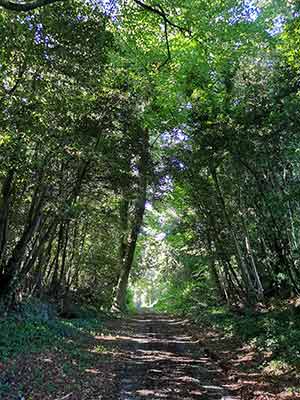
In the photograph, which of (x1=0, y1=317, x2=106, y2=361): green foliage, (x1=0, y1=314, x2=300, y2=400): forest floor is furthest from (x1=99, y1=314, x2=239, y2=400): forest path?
(x1=0, y1=317, x2=106, y2=361): green foliage

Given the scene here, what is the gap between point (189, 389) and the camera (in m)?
7.55

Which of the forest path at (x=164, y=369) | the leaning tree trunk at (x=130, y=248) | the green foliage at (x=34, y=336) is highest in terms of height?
the leaning tree trunk at (x=130, y=248)

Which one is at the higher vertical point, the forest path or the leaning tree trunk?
the leaning tree trunk

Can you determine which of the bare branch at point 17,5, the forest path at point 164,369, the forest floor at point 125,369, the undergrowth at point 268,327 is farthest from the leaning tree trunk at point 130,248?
the bare branch at point 17,5

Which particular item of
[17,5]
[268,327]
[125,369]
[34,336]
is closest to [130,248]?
[34,336]

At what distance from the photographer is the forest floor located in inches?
276

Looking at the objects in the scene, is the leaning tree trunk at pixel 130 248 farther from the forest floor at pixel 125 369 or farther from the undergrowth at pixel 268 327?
the forest floor at pixel 125 369

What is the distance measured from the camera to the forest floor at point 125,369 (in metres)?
7.02

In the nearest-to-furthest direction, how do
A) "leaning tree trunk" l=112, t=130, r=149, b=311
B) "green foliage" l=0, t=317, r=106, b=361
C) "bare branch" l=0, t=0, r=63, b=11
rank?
1. "bare branch" l=0, t=0, r=63, b=11
2. "green foliage" l=0, t=317, r=106, b=361
3. "leaning tree trunk" l=112, t=130, r=149, b=311

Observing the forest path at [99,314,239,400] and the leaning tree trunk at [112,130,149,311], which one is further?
the leaning tree trunk at [112,130,149,311]

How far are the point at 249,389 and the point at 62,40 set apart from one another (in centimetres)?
767

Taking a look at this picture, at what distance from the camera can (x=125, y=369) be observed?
30.0 feet

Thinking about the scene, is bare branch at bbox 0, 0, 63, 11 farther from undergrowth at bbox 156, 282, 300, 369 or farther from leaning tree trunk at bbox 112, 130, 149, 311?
leaning tree trunk at bbox 112, 130, 149, 311

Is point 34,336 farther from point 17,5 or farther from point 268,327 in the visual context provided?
point 17,5
